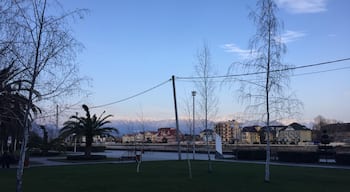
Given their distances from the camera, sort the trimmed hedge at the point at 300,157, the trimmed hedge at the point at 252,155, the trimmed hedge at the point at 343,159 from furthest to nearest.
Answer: the trimmed hedge at the point at 252,155, the trimmed hedge at the point at 300,157, the trimmed hedge at the point at 343,159

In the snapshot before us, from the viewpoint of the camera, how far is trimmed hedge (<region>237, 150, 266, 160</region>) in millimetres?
39866

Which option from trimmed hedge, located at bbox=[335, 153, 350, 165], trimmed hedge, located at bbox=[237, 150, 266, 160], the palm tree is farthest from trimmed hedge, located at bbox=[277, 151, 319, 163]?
the palm tree

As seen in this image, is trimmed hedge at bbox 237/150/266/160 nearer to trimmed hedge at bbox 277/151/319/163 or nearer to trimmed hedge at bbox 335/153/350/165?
trimmed hedge at bbox 277/151/319/163

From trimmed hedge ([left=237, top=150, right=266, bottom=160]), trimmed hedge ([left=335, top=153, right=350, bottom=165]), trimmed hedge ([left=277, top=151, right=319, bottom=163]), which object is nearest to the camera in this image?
trimmed hedge ([left=335, top=153, right=350, bottom=165])

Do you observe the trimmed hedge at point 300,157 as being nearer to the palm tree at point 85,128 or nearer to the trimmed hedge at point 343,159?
the trimmed hedge at point 343,159

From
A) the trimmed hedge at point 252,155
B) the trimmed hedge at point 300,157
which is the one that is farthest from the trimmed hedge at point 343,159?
the trimmed hedge at point 252,155

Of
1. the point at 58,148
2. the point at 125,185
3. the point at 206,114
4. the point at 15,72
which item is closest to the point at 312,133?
the point at 58,148

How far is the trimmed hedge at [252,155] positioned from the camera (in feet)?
131

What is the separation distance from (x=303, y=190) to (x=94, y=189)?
27.0ft

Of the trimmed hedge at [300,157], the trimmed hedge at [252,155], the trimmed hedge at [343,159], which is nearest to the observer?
the trimmed hedge at [343,159]

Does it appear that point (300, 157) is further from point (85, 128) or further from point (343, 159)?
point (85, 128)

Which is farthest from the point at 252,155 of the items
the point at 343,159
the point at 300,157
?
the point at 343,159

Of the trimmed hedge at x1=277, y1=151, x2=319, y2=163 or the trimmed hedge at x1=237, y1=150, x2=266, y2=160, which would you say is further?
the trimmed hedge at x1=237, y1=150, x2=266, y2=160

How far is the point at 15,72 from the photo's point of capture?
885cm
